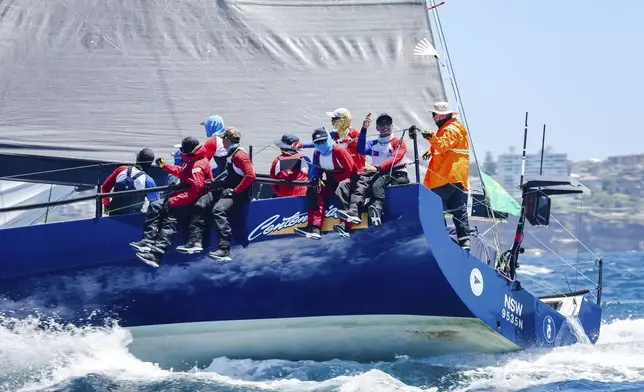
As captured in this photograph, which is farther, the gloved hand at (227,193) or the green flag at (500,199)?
the green flag at (500,199)

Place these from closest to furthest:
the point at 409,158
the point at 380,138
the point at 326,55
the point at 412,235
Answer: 1. the point at 412,235
2. the point at 380,138
3. the point at 409,158
4. the point at 326,55

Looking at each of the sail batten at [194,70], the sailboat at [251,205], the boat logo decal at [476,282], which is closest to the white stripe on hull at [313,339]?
the sailboat at [251,205]

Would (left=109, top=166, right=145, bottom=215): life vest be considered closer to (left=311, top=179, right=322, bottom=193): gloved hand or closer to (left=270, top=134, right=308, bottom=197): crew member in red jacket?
(left=270, top=134, right=308, bottom=197): crew member in red jacket

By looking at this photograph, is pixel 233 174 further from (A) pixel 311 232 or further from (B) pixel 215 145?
(A) pixel 311 232

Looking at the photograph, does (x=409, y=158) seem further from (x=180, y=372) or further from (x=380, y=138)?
(x=180, y=372)

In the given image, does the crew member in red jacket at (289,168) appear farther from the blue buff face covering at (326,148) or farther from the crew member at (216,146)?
the crew member at (216,146)

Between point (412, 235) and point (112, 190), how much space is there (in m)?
2.61

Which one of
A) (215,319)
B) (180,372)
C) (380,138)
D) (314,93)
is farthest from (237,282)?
(314,93)

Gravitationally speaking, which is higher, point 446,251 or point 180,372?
→ point 446,251

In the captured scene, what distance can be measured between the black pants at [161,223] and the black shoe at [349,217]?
3.84 feet

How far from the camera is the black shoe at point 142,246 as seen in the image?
27.7 feet

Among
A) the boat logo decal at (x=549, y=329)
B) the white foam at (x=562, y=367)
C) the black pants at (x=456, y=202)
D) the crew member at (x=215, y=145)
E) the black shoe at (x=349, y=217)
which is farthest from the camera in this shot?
the boat logo decal at (x=549, y=329)

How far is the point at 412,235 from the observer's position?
27.3 feet

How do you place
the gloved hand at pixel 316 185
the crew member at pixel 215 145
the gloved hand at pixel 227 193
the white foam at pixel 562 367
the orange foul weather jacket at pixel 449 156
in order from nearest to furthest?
1. the gloved hand at pixel 316 185
2. the gloved hand at pixel 227 193
3. the white foam at pixel 562 367
4. the crew member at pixel 215 145
5. the orange foul weather jacket at pixel 449 156
